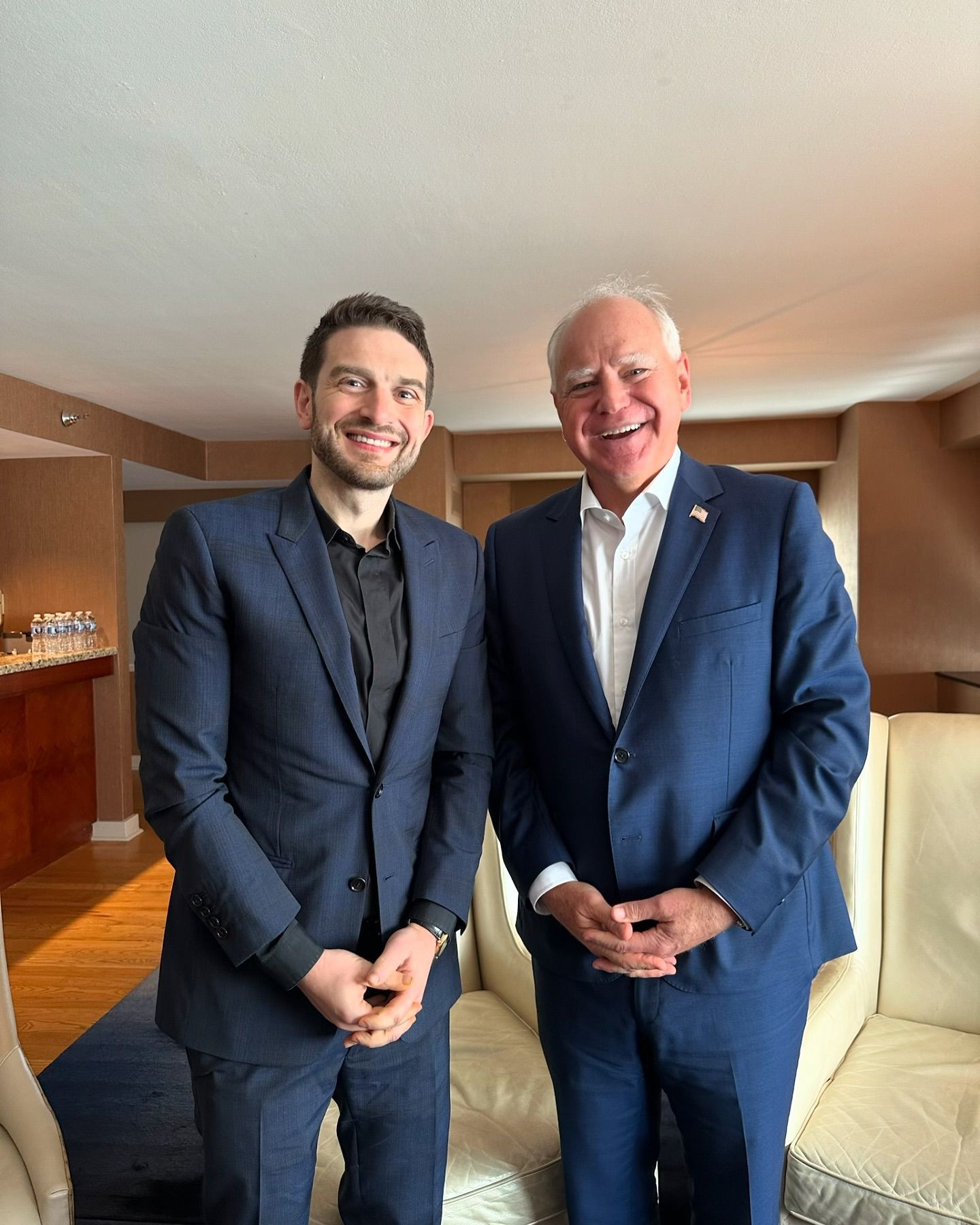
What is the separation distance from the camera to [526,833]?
145 centimetres

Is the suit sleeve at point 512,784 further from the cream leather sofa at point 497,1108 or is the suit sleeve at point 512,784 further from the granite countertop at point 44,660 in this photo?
the granite countertop at point 44,660

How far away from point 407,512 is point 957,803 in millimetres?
1426

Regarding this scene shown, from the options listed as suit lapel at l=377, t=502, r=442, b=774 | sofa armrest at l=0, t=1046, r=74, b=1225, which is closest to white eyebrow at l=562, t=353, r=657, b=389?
suit lapel at l=377, t=502, r=442, b=774

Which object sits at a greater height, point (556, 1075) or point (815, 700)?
point (815, 700)

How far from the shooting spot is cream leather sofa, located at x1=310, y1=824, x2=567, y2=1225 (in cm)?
159

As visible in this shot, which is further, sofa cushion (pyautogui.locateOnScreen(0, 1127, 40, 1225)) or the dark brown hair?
sofa cushion (pyautogui.locateOnScreen(0, 1127, 40, 1225))

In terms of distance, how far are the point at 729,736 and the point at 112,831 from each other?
5668 mm

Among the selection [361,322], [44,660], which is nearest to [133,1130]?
[361,322]

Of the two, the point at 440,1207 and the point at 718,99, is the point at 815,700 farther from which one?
the point at 718,99

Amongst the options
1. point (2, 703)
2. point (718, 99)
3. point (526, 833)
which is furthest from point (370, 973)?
point (2, 703)

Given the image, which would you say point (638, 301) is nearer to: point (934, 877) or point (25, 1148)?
point (934, 877)

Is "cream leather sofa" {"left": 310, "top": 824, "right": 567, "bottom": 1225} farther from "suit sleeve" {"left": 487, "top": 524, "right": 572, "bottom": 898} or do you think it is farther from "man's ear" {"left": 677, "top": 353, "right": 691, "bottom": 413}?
"man's ear" {"left": 677, "top": 353, "right": 691, "bottom": 413}

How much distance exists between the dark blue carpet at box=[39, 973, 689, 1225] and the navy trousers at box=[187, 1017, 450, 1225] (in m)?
0.97

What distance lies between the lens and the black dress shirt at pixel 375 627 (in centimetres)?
130
